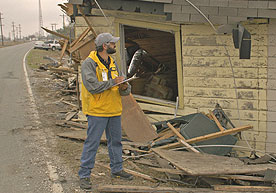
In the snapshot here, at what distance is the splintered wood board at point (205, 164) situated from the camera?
453 cm

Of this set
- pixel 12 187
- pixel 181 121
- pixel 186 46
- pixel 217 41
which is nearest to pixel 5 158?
pixel 12 187

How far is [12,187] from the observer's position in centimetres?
488

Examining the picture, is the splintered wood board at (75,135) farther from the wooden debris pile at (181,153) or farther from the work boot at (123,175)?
the work boot at (123,175)

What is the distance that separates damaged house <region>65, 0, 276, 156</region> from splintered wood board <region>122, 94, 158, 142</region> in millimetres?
706

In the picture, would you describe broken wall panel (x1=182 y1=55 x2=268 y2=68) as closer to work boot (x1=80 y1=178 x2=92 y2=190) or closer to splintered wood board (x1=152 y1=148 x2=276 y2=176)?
splintered wood board (x1=152 y1=148 x2=276 y2=176)

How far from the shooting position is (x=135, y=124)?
692cm

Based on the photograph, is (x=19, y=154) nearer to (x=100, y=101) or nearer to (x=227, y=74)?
(x=100, y=101)

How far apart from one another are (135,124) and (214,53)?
2.23m

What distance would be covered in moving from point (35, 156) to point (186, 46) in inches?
149

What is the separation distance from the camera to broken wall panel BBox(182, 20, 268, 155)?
22.1 ft

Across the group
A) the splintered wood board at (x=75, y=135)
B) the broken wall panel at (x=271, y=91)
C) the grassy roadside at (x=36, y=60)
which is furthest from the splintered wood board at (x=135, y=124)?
the grassy roadside at (x=36, y=60)

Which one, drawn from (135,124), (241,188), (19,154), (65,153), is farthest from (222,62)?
(19,154)

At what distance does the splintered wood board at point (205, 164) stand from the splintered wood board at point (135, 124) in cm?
137

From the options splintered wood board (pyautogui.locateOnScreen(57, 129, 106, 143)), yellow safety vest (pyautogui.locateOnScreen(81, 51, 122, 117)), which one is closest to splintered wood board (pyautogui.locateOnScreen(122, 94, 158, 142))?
splintered wood board (pyautogui.locateOnScreen(57, 129, 106, 143))
